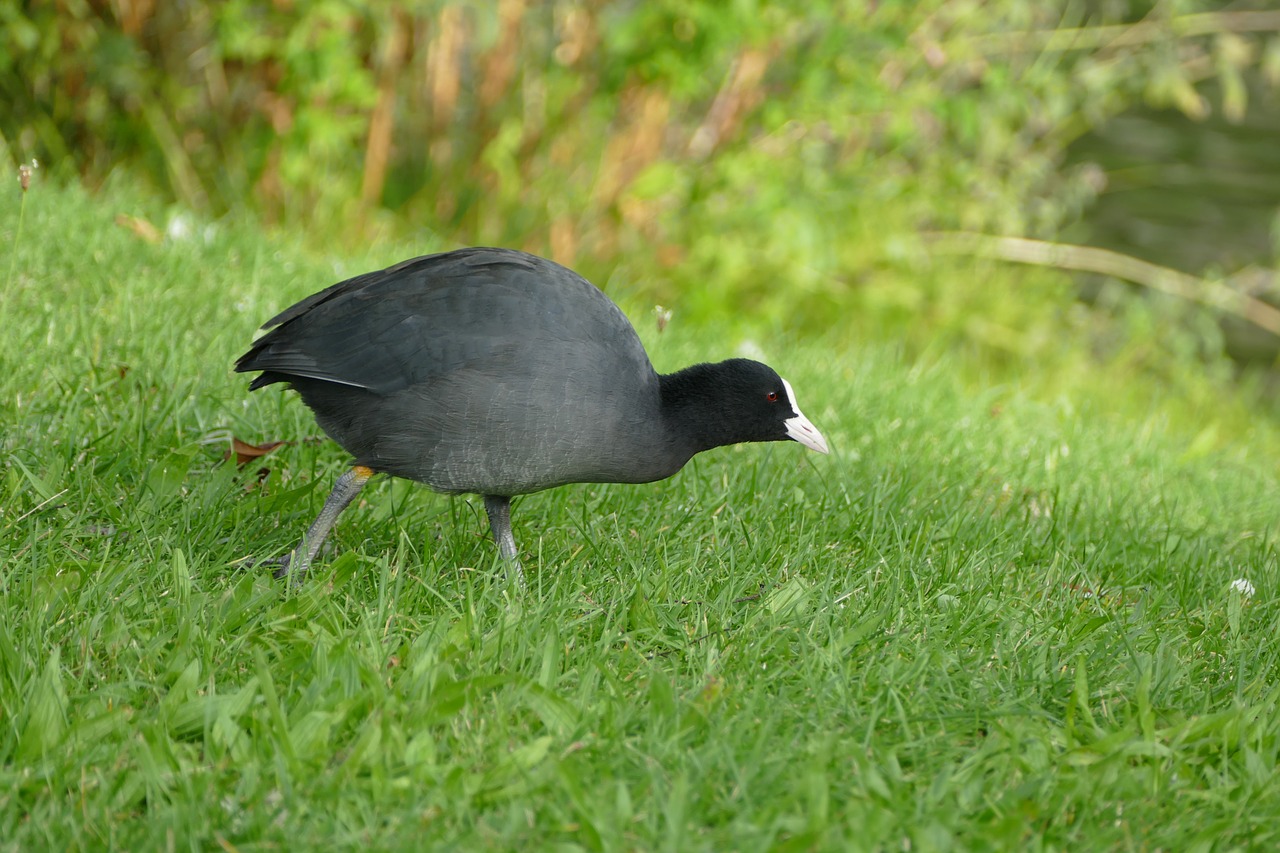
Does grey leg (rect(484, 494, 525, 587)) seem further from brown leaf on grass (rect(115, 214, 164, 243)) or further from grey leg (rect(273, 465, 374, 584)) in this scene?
brown leaf on grass (rect(115, 214, 164, 243))

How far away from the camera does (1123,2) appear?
6781mm

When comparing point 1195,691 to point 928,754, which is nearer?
point 928,754

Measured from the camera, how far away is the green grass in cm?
215

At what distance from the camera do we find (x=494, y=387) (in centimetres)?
292

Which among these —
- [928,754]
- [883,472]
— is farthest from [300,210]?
[928,754]

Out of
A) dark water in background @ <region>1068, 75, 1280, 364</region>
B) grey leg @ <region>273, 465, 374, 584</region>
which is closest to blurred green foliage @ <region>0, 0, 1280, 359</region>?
dark water in background @ <region>1068, 75, 1280, 364</region>

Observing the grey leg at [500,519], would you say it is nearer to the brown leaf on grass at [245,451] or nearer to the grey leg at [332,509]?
the grey leg at [332,509]

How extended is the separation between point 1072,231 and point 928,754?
23.9ft

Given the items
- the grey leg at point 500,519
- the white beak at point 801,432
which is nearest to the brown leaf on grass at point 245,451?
the grey leg at point 500,519

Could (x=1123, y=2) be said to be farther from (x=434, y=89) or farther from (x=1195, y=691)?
(x=1195, y=691)

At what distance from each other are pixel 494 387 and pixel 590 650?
2.14ft

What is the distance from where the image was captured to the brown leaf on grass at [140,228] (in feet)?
15.9

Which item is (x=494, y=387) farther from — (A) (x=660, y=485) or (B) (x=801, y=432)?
(A) (x=660, y=485)

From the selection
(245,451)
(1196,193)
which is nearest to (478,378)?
(245,451)
